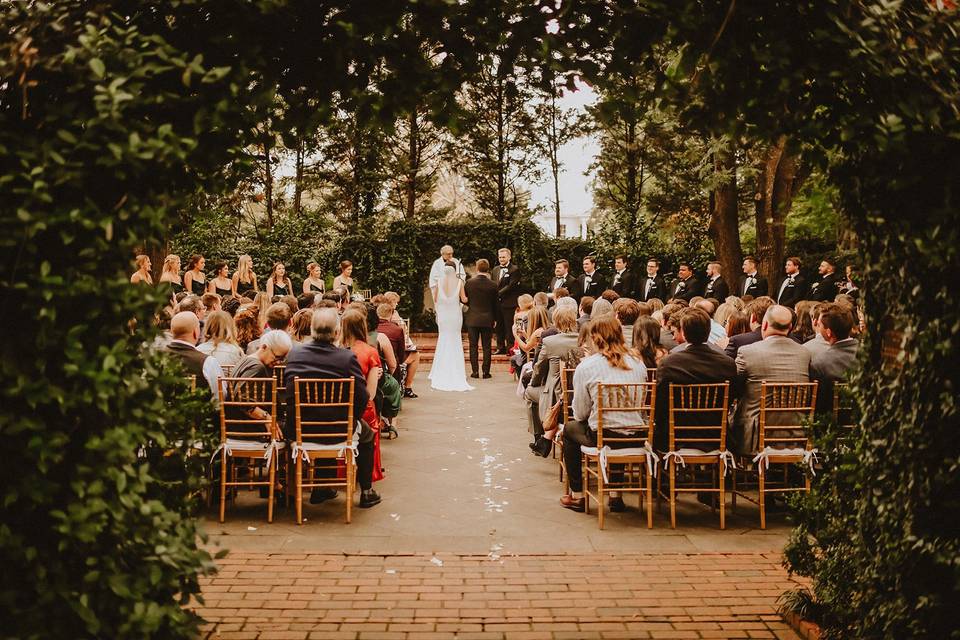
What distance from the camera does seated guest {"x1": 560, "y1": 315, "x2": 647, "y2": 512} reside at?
6.78 metres

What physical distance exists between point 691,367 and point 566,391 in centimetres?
129

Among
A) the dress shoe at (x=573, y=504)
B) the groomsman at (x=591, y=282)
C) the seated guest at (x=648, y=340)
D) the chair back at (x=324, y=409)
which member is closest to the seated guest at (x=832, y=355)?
the seated guest at (x=648, y=340)

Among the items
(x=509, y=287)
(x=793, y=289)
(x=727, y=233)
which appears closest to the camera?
(x=793, y=289)

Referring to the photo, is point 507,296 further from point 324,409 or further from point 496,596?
point 496,596

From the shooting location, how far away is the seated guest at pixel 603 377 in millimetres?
6777

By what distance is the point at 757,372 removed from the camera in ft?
22.4

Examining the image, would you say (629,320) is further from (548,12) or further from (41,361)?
(41,361)

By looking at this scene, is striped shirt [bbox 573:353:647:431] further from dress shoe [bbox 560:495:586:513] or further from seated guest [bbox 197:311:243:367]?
seated guest [bbox 197:311:243:367]

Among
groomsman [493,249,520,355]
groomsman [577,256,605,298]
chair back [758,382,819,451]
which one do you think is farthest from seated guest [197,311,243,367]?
groomsman [577,256,605,298]

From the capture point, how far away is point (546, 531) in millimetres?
6500

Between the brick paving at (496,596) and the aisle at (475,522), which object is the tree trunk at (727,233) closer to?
the aisle at (475,522)

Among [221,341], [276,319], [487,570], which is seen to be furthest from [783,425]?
[221,341]

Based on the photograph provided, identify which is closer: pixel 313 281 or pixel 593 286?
pixel 313 281

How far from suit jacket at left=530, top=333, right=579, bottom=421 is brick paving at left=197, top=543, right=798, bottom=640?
7.89 ft
